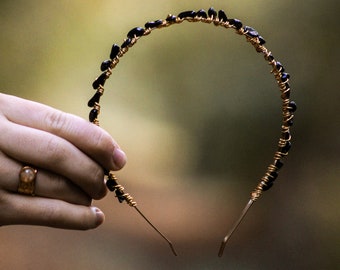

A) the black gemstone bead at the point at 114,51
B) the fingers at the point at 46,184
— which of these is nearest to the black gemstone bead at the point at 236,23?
the black gemstone bead at the point at 114,51

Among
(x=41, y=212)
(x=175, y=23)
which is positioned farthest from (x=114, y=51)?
(x=41, y=212)

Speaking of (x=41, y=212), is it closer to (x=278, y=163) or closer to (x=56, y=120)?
(x=56, y=120)

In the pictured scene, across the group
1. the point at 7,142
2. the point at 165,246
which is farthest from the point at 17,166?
the point at 165,246

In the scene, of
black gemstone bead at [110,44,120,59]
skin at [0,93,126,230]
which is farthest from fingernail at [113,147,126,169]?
black gemstone bead at [110,44,120,59]

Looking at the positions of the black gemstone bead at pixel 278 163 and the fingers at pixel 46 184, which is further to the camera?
the black gemstone bead at pixel 278 163

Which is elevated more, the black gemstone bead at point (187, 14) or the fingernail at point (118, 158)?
the black gemstone bead at point (187, 14)

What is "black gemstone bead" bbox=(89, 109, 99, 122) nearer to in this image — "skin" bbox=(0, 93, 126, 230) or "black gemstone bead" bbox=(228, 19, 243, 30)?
"skin" bbox=(0, 93, 126, 230)

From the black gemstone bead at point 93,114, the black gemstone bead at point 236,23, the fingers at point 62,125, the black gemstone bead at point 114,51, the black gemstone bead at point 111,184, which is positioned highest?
the black gemstone bead at point 236,23

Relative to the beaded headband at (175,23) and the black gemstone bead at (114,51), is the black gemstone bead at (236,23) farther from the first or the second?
the black gemstone bead at (114,51)
